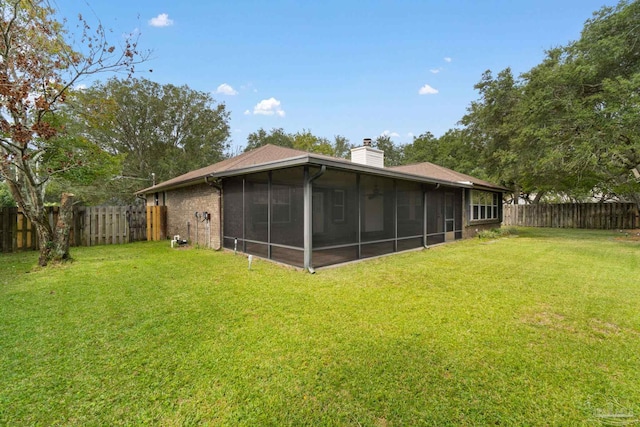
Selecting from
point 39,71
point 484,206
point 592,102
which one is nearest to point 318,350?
point 39,71

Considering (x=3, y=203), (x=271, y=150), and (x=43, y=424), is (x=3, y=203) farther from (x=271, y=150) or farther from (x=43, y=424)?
(x=43, y=424)

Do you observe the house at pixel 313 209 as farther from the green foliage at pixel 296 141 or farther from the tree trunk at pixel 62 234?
the green foliage at pixel 296 141

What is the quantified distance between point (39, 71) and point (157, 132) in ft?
64.6

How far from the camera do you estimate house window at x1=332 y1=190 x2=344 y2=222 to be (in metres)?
6.45

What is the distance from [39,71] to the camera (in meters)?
6.02

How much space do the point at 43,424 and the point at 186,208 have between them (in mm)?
9031

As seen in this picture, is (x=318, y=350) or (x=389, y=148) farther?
(x=389, y=148)

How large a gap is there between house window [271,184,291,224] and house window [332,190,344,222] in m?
1.04

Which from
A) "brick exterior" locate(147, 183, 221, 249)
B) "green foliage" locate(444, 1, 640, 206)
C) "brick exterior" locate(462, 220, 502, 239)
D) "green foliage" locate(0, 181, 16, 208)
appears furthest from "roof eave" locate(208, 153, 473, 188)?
"green foliage" locate(0, 181, 16, 208)

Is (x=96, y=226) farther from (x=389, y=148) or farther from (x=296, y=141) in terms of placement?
(x=389, y=148)

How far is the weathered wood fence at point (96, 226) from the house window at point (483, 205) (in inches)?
513

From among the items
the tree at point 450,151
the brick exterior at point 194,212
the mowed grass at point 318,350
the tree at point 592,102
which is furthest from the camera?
the tree at point 450,151

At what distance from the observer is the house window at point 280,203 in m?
6.23

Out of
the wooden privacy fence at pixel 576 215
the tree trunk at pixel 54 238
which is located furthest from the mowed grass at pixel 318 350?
the wooden privacy fence at pixel 576 215
